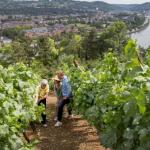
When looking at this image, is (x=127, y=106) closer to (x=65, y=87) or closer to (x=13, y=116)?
(x=13, y=116)

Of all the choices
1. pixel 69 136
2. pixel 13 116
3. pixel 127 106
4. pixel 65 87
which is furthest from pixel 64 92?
pixel 127 106

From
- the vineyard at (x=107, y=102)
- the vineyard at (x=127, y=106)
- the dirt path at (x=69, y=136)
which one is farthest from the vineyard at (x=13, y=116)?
the dirt path at (x=69, y=136)

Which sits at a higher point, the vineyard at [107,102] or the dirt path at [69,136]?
the vineyard at [107,102]

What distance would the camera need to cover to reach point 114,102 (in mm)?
5840

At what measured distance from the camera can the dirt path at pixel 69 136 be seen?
9.23 metres

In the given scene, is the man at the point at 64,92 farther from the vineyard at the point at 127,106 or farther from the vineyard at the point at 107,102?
the vineyard at the point at 127,106

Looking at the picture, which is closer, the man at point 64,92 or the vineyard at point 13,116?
the vineyard at point 13,116

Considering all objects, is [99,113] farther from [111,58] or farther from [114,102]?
[114,102]

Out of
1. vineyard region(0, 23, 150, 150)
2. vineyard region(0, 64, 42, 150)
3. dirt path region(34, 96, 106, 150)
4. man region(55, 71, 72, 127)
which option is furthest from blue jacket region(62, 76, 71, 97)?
vineyard region(0, 64, 42, 150)

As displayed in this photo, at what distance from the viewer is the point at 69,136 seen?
10156mm

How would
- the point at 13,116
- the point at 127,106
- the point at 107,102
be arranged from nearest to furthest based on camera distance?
the point at 127,106, the point at 13,116, the point at 107,102

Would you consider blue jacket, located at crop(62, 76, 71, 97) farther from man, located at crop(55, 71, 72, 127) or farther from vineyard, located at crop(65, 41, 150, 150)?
vineyard, located at crop(65, 41, 150, 150)

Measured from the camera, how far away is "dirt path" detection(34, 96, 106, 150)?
363 inches

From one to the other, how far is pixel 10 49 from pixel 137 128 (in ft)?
175
